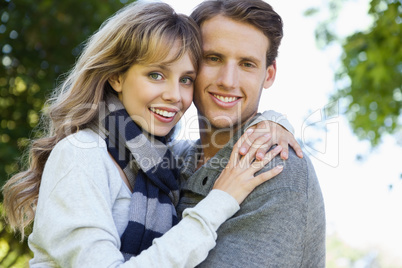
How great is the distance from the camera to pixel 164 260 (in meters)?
1.82

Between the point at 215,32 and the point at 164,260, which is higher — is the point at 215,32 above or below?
above

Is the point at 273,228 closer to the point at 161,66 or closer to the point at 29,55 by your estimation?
the point at 161,66

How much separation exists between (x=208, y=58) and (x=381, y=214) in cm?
277

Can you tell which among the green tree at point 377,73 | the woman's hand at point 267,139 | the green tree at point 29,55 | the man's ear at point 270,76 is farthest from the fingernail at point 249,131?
the green tree at point 29,55

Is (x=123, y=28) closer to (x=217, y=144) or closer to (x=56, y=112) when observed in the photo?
(x=56, y=112)

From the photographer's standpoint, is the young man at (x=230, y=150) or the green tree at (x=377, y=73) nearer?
the young man at (x=230, y=150)

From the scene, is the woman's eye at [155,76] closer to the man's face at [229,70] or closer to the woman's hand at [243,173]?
the man's face at [229,70]

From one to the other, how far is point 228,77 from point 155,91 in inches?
15.6

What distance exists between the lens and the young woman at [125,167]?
1.86 metres

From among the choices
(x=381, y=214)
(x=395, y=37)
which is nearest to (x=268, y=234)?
(x=395, y=37)

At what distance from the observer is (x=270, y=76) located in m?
2.83

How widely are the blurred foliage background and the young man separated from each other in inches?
64.9

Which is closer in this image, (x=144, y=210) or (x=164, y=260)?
(x=164, y=260)

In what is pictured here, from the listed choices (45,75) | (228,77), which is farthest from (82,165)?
(45,75)
